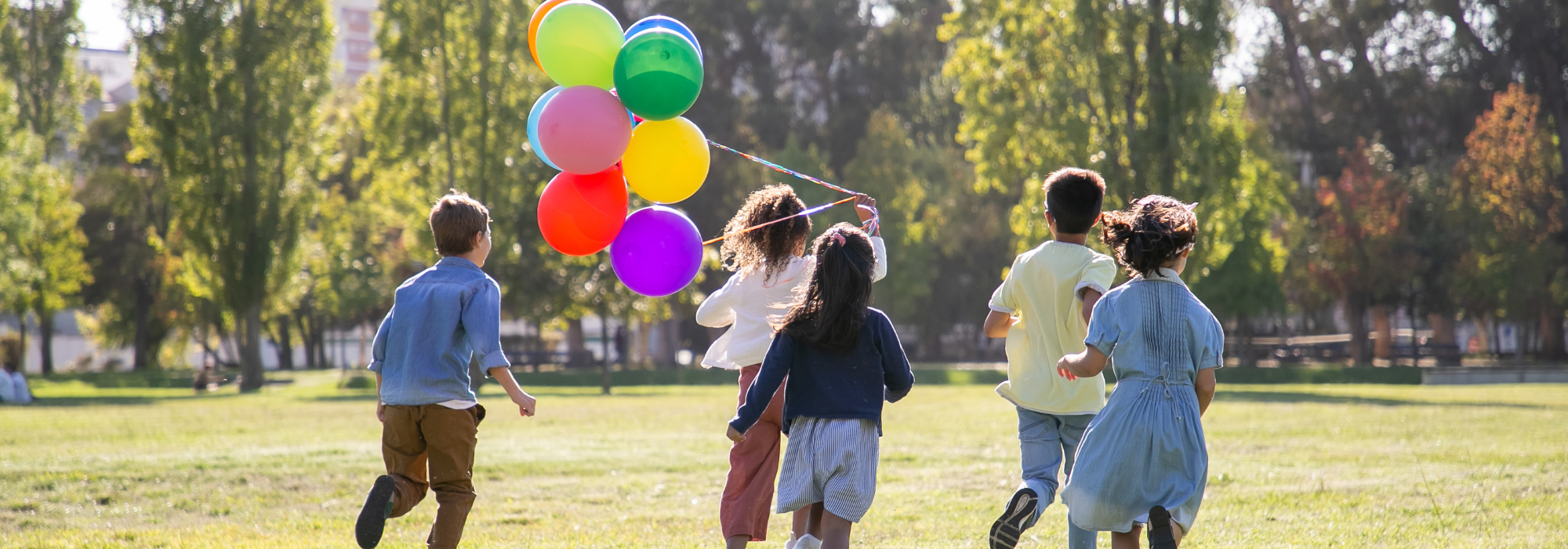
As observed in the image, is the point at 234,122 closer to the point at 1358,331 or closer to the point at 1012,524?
the point at 1012,524

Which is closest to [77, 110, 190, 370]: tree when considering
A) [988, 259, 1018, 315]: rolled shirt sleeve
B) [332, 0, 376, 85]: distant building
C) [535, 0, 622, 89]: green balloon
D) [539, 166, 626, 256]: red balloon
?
[535, 0, 622, 89]: green balloon

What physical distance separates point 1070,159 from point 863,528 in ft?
66.4

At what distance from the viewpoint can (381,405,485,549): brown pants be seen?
486 cm

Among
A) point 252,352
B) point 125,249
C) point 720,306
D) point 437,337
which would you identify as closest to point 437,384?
point 437,337

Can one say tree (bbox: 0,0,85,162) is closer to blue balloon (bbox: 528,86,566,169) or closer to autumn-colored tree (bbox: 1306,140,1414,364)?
blue balloon (bbox: 528,86,566,169)

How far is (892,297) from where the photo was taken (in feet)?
131

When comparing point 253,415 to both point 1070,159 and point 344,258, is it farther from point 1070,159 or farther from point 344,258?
point 344,258

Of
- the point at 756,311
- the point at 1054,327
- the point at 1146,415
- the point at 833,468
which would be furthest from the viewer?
the point at 756,311

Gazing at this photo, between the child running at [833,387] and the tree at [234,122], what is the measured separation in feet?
86.8

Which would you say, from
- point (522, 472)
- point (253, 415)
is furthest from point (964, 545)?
point (253, 415)

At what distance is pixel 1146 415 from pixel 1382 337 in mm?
38432

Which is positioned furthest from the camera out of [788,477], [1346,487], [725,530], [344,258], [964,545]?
[344,258]

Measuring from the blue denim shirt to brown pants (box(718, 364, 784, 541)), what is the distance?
112 cm

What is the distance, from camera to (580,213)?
596cm
